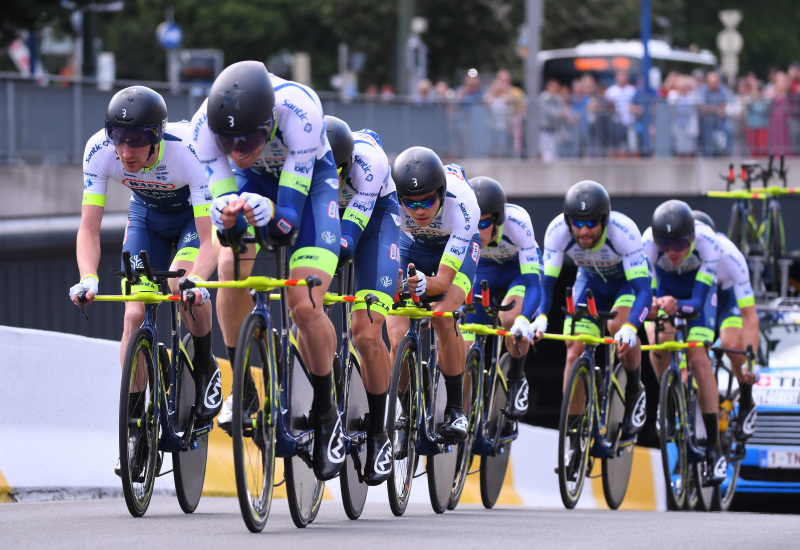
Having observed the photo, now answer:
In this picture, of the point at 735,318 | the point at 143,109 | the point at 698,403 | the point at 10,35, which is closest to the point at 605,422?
the point at 698,403

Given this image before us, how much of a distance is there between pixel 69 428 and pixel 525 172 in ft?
41.0

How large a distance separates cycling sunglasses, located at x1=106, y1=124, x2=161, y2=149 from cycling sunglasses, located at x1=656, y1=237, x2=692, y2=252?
5.89 m

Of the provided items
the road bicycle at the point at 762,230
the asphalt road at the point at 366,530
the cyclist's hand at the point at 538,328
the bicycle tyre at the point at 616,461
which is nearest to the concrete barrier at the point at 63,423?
the asphalt road at the point at 366,530

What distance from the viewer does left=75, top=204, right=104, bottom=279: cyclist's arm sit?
8633 mm

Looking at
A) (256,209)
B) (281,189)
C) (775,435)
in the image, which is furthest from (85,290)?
(775,435)

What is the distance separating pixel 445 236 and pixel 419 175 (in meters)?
1.07

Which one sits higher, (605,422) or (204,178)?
(204,178)

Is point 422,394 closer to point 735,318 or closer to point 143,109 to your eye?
point 143,109

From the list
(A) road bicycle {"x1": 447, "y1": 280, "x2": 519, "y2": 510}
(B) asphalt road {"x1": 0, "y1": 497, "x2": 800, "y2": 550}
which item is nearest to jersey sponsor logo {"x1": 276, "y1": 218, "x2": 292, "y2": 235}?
(B) asphalt road {"x1": 0, "y1": 497, "x2": 800, "y2": 550}

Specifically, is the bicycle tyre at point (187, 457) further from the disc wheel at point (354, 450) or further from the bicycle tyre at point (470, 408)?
the bicycle tyre at point (470, 408)

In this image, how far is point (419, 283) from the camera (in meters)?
9.47

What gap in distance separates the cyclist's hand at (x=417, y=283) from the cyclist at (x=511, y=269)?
6.85 feet

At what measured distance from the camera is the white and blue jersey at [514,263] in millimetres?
11977

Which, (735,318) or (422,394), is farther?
(735,318)
